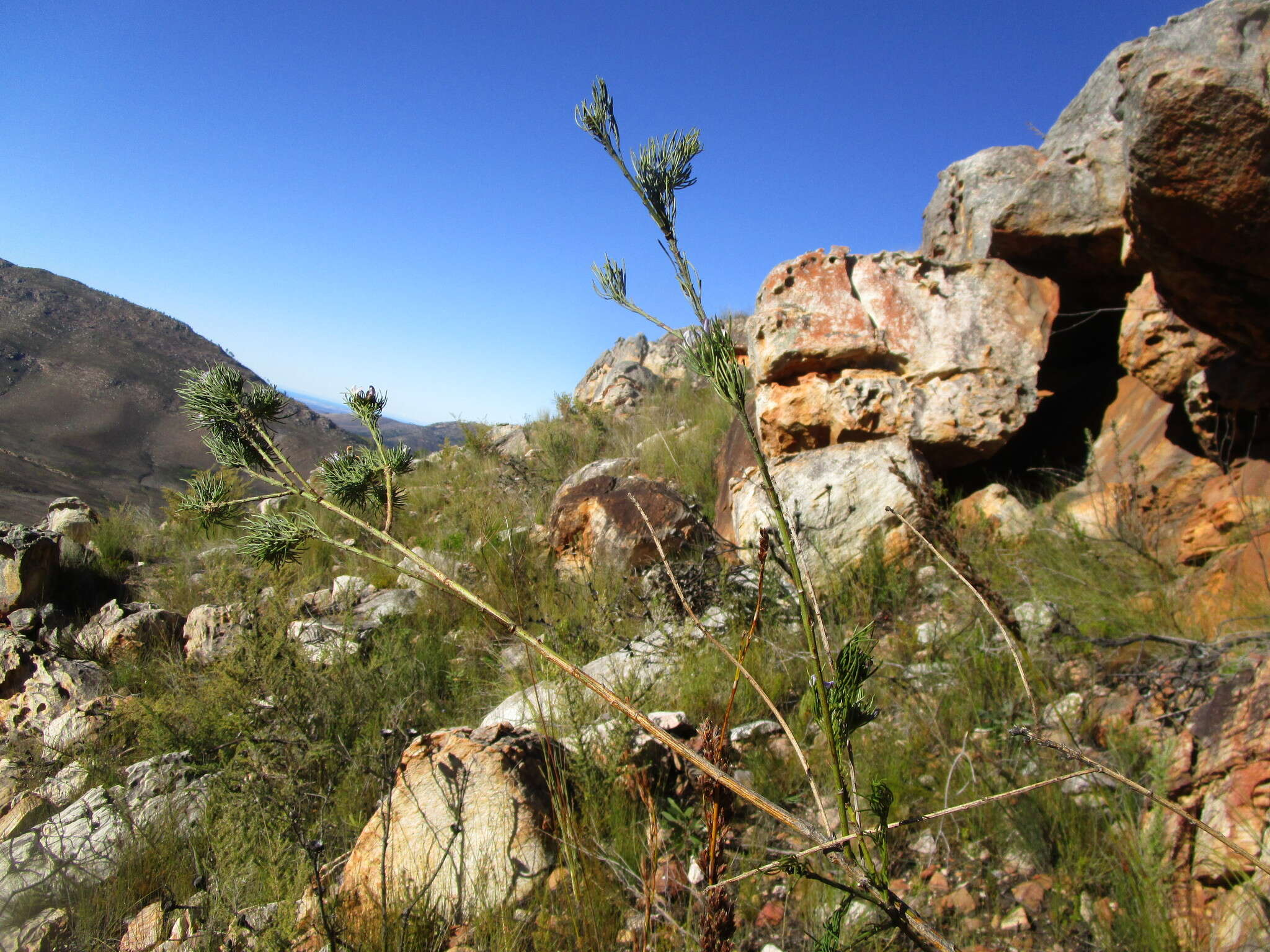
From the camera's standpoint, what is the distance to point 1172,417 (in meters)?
3.92

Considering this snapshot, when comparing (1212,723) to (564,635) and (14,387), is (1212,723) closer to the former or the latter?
(564,635)

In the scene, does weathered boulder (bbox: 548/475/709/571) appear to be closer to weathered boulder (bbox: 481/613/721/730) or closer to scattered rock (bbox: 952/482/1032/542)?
weathered boulder (bbox: 481/613/721/730)

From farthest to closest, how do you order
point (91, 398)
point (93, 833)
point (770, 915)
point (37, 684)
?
point (91, 398), point (37, 684), point (93, 833), point (770, 915)

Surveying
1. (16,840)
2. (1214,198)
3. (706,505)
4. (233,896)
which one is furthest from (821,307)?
(16,840)

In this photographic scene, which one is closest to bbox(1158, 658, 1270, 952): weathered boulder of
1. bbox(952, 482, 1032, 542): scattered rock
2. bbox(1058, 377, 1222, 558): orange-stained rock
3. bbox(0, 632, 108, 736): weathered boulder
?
bbox(1058, 377, 1222, 558): orange-stained rock

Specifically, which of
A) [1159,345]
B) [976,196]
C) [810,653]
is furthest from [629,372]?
[810,653]

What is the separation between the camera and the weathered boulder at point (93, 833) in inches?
84.4

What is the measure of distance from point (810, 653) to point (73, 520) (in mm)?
8739

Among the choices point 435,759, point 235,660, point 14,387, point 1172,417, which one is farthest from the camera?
point 14,387

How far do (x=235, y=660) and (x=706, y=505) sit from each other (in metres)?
3.94

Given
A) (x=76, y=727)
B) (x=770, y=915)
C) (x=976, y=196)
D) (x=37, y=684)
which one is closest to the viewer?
(x=770, y=915)

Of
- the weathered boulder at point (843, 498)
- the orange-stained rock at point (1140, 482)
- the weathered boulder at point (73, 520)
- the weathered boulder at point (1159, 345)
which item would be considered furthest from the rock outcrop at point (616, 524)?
the weathered boulder at point (73, 520)

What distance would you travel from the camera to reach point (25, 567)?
16.7ft

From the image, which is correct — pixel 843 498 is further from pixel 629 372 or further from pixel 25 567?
pixel 629 372
